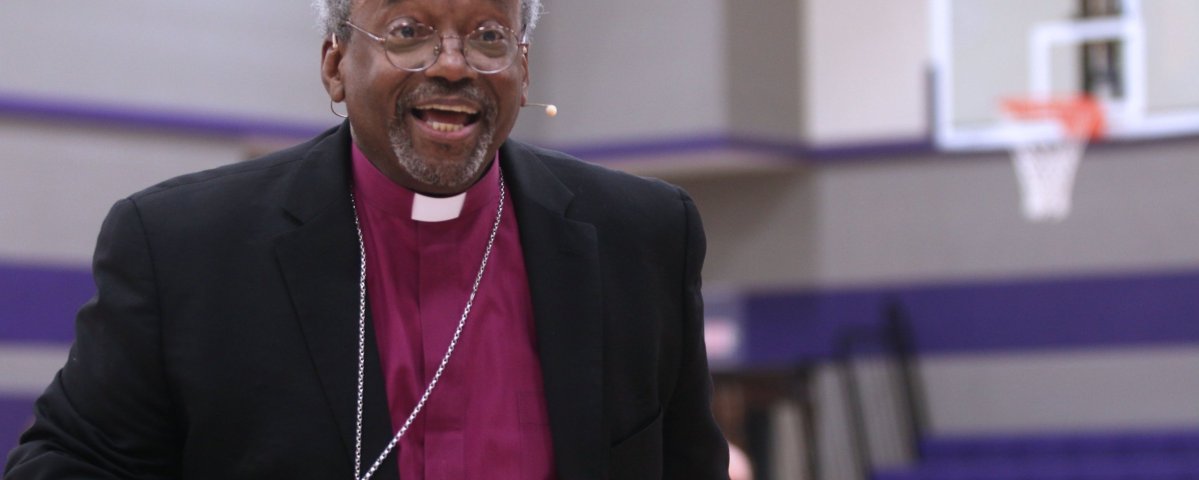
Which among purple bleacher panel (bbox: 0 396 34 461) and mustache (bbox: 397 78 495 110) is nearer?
mustache (bbox: 397 78 495 110)

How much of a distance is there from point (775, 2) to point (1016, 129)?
1.84 m

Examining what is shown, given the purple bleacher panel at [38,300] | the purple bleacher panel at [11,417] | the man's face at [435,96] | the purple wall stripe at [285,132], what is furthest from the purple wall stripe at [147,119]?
the man's face at [435,96]

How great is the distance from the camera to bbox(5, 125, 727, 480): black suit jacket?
1.94m

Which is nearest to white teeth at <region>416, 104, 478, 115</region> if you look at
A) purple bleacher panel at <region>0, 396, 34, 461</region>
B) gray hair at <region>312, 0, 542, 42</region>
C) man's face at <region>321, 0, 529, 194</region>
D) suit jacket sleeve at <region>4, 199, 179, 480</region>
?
man's face at <region>321, 0, 529, 194</region>

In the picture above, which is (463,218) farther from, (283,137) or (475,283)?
(283,137)

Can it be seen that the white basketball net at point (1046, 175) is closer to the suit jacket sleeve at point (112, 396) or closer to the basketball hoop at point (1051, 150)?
the basketball hoop at point (1051, 150)

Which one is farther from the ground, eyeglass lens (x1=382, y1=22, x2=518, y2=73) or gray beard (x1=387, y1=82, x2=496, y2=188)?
eyeglass lens (x1=382, y1=22, x2=518, y2=73)

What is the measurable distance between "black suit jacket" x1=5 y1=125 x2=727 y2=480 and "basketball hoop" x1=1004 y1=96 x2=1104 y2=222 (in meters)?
7.94

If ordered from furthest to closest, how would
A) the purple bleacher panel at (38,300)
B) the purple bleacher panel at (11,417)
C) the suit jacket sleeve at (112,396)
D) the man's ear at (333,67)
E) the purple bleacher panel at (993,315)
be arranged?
1. the purple bleacher panel at (993,315)
2. the purple bleacher panel at (38,300)
3. the purple bleacher panel at (11,417)
4. the man's ear at (333,67)
5. the suit jacket sleeve at (112,396)

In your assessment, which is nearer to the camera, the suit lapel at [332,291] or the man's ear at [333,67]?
the suit lapel at [332,291]

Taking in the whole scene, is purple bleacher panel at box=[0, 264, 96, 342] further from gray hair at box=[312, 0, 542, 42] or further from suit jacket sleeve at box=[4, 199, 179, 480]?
suit jacket sleeve at box=[4, 199, 179, 480]

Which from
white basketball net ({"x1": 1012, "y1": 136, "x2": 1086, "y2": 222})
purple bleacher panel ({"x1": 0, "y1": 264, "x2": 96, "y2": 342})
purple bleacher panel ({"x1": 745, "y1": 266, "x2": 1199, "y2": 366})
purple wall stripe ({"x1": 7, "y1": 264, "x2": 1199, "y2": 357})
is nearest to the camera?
purple bleacher panel ({"x1": 0, "y1": 264, "x2": 96, "y2": 342})

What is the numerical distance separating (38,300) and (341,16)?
7.42 meters

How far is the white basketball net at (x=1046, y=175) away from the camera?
10.1 m
